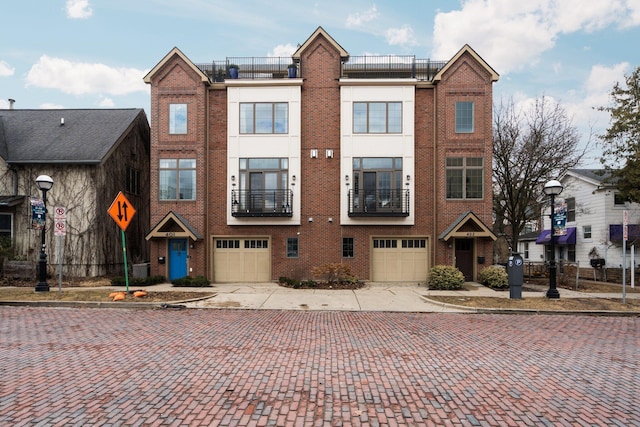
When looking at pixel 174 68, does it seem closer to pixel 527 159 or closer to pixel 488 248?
pixel 488 248

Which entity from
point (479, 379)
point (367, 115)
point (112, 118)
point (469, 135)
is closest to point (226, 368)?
point (479, 379)

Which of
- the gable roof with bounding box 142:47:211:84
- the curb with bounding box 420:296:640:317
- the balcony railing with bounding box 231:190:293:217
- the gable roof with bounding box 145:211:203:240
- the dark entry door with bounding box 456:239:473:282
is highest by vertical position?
the gable roof with bounding box 142:47:211:84

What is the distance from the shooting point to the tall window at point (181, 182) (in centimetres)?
1850

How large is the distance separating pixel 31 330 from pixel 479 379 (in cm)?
943

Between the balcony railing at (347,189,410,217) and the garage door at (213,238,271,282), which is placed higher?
the balcony railing at (347,189,410,217)

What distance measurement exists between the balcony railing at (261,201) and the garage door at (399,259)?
15.1ft

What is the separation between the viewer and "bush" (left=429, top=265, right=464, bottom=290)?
52.9ft

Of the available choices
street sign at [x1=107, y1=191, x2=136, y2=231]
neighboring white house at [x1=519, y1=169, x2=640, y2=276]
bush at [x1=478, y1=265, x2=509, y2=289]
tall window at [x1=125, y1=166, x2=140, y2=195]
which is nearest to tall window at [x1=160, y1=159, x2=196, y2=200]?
tall window at [x1=125, y1=166, x2=140, y2=195]

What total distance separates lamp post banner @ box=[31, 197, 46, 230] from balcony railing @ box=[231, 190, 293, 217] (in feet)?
23.9

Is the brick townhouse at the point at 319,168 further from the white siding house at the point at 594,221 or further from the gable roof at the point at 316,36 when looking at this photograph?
the white siding house at the point at 594,221

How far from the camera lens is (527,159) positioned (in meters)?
20.9

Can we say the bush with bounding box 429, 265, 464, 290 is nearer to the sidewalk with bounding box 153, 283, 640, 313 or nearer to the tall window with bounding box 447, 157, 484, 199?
the sidewalk with bounding box 153, 283, 640, 313

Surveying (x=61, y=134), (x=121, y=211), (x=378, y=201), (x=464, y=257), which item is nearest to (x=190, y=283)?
(x=121, y=211)

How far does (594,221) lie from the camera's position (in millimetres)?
27578
